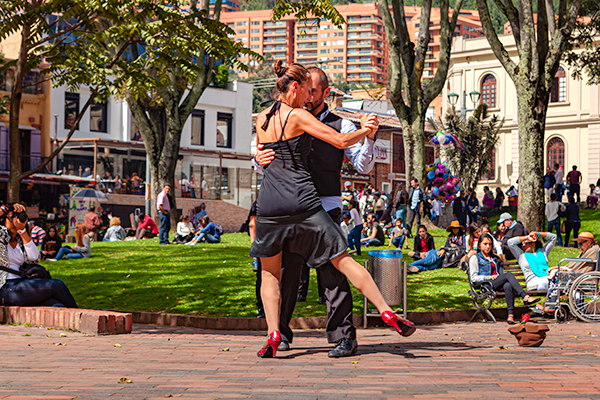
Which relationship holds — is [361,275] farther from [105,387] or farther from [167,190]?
[167,190]

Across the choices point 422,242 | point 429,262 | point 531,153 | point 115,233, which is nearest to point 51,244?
point 115,233

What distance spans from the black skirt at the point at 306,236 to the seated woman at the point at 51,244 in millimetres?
11893

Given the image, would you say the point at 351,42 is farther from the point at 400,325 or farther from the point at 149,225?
the point at 400,325

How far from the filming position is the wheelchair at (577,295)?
1005cm

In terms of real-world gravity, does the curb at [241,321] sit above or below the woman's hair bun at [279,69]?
below

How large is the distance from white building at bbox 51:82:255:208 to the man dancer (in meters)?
33.4

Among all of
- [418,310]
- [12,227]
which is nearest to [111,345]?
[12,227]

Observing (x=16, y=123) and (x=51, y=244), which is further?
(x=51, y=244)

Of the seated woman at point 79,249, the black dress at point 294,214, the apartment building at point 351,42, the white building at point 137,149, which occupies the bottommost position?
the seated woman at point 79,249

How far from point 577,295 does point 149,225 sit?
1658cm

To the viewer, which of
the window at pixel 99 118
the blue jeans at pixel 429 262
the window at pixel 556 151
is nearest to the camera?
the blue jeans at pixel 429 262

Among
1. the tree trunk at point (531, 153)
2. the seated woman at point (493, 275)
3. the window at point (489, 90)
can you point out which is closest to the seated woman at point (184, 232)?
the tree trunk at point (531, 153)

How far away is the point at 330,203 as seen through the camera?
18.6 ft

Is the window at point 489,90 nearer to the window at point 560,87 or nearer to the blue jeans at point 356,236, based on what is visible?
the window at point 560,87
